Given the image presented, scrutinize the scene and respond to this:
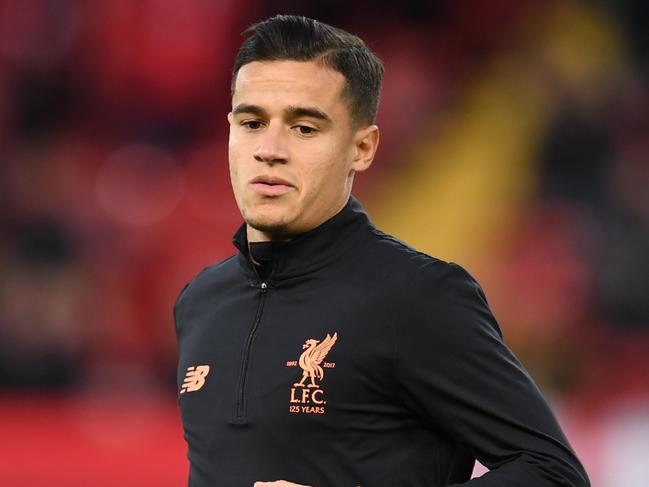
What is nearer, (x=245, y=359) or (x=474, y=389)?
(x=474, y=389)

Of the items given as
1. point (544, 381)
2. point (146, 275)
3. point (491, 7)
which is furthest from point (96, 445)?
point (491, 7)

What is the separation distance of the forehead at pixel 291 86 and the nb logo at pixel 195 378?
1.63 feet

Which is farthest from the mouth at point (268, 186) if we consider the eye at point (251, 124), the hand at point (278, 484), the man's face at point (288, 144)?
the hand at point (278, 484)

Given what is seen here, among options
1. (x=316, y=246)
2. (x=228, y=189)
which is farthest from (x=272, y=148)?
(x=228, y=189)

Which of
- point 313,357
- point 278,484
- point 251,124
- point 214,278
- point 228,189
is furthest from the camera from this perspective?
point 228,189

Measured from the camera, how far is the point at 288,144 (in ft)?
7.19

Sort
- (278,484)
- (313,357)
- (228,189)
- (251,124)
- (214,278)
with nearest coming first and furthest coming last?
1. (278,484)
2. (313,357)
3. (251,124)
4. (214,278)
5. (228,189)

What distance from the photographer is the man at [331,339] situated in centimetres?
204

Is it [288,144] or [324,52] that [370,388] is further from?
[324,52]

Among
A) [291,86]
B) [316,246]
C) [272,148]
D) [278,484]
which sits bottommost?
[278,484]

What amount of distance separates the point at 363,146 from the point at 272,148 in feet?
0.76

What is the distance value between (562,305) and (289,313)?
4944mm

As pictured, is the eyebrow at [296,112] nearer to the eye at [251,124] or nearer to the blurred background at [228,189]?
the eye at [251,124]

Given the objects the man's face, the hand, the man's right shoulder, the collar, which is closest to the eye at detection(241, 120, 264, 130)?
the man's face
